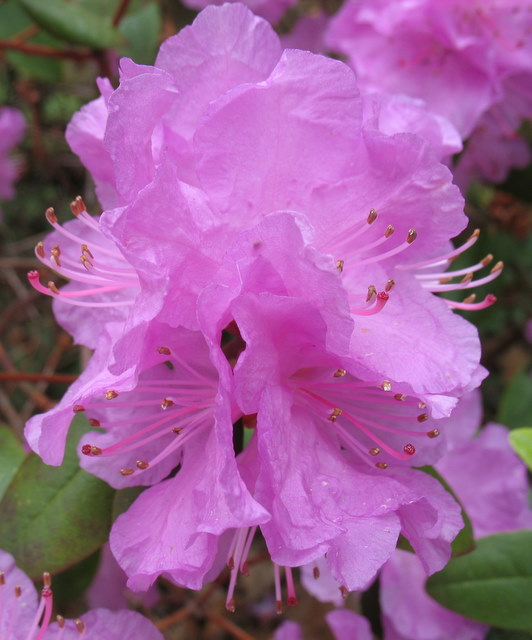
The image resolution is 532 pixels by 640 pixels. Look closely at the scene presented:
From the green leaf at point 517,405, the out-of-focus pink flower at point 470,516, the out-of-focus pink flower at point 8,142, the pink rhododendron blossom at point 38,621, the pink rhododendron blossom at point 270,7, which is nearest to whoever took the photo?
the pink rhododendron blossom at point 38,621

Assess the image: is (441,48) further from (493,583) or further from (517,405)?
(493,583)

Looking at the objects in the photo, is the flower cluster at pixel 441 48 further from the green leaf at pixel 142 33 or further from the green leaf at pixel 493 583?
the green leaf at pixel 493 583

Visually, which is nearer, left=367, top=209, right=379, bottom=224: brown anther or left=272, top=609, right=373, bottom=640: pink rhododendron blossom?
left=367, top=209, right=379, bottom=224: brown anther

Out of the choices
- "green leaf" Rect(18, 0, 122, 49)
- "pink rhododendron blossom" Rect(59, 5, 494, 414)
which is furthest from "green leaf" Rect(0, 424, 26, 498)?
"green leaf" Rect(18, 0, 122, 49)

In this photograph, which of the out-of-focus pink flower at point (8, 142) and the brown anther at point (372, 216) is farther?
the out-of-focus pink flower at point (8, 142)

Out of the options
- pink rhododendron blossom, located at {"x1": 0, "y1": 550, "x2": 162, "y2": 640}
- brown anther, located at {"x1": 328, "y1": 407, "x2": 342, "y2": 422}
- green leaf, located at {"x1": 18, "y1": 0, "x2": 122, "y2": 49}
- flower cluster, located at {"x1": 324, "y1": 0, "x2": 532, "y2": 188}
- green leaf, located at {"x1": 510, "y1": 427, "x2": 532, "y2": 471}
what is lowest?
pink rhododendron blossom, located at {"x1": 0, "y1": 550, "x2": 162, "y2": 640}

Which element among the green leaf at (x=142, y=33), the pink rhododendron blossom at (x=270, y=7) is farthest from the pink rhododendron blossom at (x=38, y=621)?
the pink rhododendron blossom at (x=270, y=7)

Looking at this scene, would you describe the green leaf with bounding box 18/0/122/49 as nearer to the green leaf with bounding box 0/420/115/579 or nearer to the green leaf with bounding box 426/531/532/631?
the green leaf with bounding box 0/420/115/579
